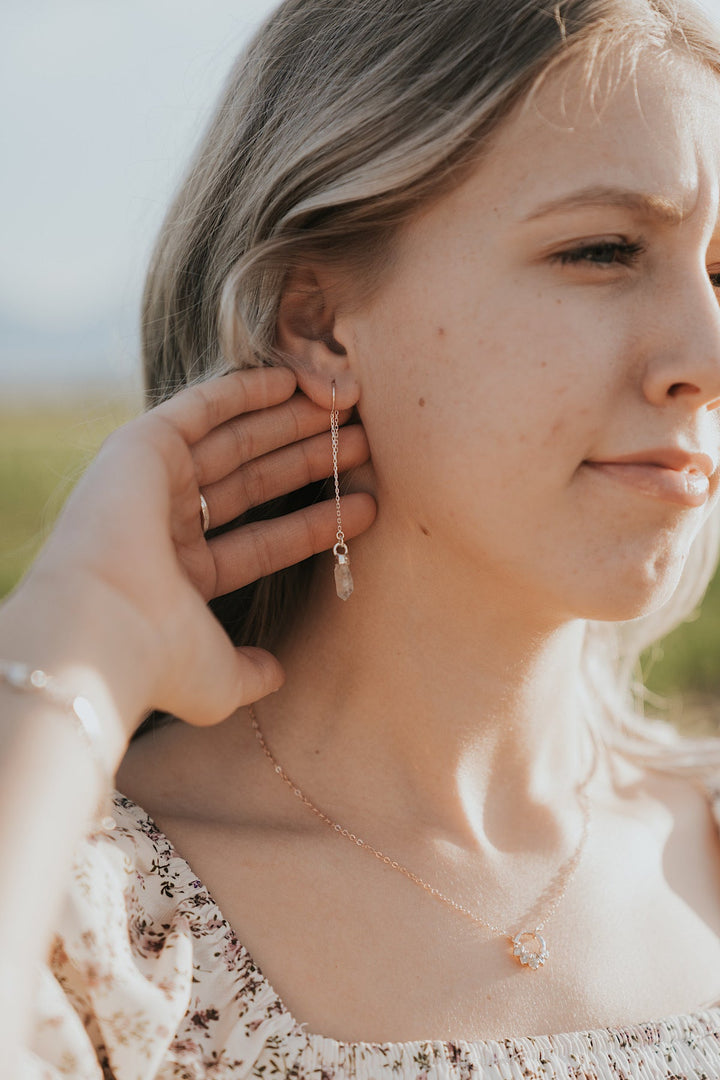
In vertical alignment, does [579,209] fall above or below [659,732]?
above

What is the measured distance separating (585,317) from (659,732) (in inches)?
53.8

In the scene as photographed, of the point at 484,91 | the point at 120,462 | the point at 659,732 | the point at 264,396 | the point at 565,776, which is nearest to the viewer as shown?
the point at 120,462

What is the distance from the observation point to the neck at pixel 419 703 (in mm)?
2234

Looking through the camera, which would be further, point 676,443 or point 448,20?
point 448,20

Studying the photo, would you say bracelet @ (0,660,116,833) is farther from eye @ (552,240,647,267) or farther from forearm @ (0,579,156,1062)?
eye @ (552,240,647,267)

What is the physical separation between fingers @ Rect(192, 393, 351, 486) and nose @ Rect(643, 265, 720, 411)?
63 cm

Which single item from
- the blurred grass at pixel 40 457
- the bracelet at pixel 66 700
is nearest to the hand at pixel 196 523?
the bracelet at pixel 66 700

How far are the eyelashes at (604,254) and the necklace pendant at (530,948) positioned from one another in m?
1.24

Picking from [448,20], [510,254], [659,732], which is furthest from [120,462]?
[659,732]

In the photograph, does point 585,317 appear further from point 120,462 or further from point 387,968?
point 387,968

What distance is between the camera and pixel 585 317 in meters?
1.92

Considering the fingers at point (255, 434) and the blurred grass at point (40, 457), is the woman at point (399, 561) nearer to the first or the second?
the fingers at point (255, 434)

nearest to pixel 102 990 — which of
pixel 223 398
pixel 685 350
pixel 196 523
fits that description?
pixel 196 523

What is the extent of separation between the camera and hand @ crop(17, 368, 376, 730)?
1723 millimetres
